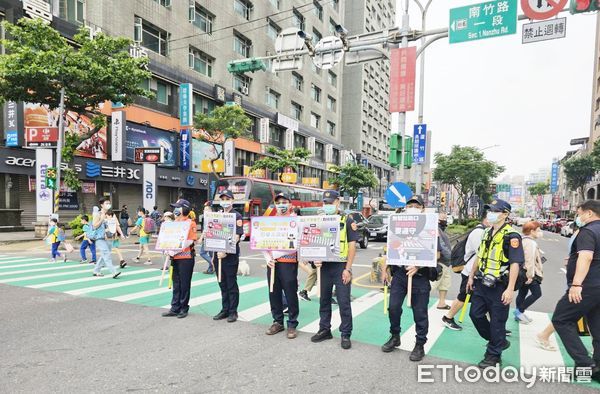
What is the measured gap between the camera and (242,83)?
36.9 metres

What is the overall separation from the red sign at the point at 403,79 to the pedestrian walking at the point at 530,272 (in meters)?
5.51

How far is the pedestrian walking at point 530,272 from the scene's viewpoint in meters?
5.76

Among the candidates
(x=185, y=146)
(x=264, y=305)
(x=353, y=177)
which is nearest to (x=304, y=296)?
(x=264, y=305)

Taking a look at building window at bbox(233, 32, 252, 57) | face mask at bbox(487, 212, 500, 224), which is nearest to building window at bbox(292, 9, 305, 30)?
building window at bbox(233, 32, 252, 57)

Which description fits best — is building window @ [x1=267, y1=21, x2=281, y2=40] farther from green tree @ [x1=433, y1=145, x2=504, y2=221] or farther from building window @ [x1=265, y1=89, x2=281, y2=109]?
green tree @ [x1=433, y1=145, x2=504, y2=221]

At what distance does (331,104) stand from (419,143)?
45.7m

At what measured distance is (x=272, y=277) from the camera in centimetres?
540

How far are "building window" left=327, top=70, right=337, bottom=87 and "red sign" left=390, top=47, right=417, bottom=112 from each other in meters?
46.0

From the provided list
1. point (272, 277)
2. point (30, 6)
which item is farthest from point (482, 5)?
point (30, 6)

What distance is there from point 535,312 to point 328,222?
487cm

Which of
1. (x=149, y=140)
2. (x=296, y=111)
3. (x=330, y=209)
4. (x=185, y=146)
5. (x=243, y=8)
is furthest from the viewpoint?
(x=296, y=111)

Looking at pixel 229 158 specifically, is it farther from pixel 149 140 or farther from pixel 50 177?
pixel 50 177

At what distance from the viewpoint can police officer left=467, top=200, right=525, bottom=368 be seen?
13.8 ft

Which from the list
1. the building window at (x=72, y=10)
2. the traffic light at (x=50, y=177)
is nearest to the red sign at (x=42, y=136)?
the traffic light at (x=50, y=177)
